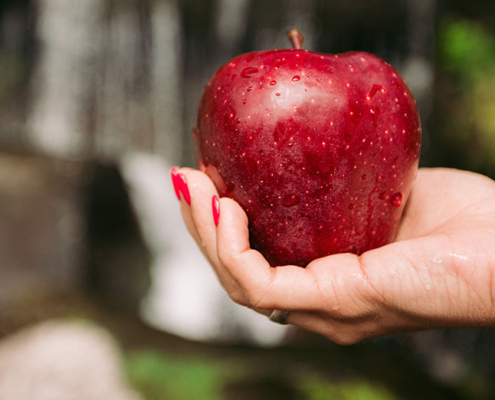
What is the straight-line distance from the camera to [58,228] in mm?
3404

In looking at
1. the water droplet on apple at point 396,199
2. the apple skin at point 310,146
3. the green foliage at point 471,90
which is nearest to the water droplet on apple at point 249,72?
the apple skin at point 310,146

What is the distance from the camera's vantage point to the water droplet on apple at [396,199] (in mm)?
990

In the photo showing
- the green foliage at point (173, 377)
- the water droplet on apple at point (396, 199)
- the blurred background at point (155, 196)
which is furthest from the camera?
the blurred background at point (155, 196)

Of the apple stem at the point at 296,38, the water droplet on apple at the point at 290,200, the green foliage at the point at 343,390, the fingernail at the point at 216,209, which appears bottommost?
the green foliage at the point at 343,390

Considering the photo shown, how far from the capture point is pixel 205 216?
96cm

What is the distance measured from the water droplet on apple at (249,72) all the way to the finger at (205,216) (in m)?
0.22

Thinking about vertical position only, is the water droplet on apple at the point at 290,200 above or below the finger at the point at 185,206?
above

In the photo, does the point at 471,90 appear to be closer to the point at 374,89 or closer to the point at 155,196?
the point at 374,89

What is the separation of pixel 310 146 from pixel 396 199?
0.80 feet

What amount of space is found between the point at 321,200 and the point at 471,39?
7.82ft

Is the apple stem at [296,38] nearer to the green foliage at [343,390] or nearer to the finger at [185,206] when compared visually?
the finger at [185,206]

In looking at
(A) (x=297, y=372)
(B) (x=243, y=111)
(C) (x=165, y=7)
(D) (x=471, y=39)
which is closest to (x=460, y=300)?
(B) (x=243, y=111)

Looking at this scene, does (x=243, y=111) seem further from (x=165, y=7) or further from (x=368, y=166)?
(x=165, y=7)

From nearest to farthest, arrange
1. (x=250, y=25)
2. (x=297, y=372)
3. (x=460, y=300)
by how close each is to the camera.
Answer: (x=460, y=300) → (x=297, y=372) → (x=250, y=25)
